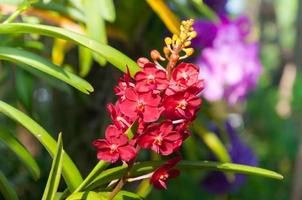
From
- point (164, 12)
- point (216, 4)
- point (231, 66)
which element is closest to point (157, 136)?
point (164, 12)

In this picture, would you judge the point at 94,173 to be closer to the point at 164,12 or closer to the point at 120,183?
the point at 120,183

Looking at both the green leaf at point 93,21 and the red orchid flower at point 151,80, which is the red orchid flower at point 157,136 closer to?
the red orchid flower at point 151,80

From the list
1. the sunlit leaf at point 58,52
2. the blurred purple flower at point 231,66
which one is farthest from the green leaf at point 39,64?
the blurred purple flower at point 231,66

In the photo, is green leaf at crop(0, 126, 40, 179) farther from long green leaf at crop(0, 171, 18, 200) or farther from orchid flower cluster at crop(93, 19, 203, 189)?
orchid flower cluster at crop(93, 19, 203, 189)

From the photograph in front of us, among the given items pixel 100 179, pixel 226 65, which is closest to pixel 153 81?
pixel 100 179

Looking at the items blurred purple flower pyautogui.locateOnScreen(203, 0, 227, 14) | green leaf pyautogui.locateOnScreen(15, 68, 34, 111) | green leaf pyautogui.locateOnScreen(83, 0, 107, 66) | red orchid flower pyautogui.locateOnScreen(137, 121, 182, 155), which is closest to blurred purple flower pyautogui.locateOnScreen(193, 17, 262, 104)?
blurred purple flower pyautogui.locateOnScreen(203, 0, 227, 14)
